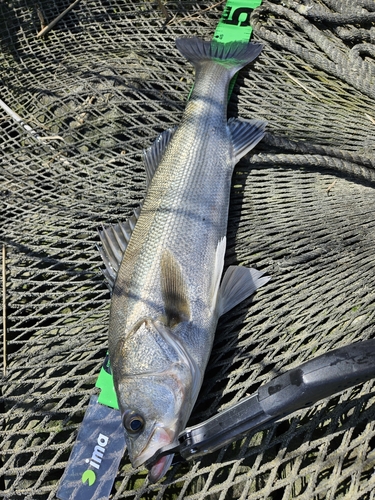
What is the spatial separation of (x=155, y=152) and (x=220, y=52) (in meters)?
1.24

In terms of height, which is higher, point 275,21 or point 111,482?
point 275,21

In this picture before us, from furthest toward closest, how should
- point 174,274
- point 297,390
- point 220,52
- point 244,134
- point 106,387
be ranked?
point 220,52 < point 244,134 < point 174,274 < point 106,387 < point 297,390

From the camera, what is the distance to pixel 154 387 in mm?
2006

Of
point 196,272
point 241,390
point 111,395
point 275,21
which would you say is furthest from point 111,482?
point 275,21

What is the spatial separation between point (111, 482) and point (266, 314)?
1188mm

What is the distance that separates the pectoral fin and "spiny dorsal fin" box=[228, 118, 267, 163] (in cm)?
→ 88

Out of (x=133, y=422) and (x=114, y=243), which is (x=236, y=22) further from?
(x=133, y=422)

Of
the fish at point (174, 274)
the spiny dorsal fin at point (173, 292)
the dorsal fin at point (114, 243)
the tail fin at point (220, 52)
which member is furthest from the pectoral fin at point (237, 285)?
the tail fin at point (220, 52)

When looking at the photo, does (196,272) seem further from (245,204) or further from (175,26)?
(175,26)

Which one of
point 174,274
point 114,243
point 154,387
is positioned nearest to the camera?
point 154,387

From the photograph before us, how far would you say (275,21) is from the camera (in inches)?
140

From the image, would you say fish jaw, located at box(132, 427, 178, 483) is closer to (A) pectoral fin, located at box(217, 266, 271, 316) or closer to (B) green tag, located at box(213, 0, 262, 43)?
(A) pectoral fin, located at box(217, 266, 271, 316)

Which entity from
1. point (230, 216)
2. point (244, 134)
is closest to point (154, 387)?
point (230, 216)

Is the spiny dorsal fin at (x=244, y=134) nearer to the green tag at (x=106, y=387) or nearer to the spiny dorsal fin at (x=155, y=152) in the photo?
the spiny dorsal fin at (x=155, y=152)
